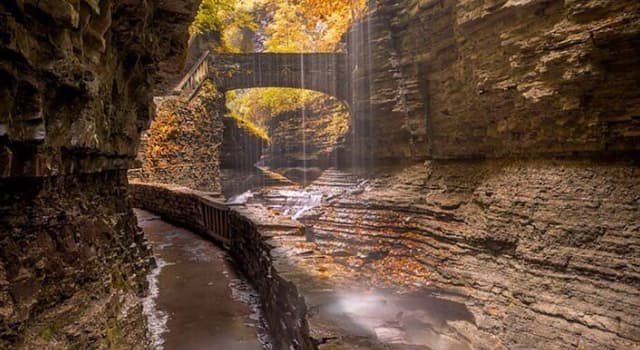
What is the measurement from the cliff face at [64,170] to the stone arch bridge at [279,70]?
1581 cm

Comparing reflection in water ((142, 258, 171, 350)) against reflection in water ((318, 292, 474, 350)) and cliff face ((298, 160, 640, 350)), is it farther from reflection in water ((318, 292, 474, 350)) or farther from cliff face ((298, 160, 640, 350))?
reflection in water ((318, 292, 474, 350))

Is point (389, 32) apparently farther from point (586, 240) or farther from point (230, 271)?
point (230, 271)

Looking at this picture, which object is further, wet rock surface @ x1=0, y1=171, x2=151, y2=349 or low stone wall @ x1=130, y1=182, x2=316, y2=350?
low stone wall @ x1=130, y1=182, x2=316, y2=350

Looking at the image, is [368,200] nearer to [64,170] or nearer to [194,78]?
[64,170]

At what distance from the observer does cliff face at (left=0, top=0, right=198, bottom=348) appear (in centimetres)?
225

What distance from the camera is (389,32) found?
45.6ft

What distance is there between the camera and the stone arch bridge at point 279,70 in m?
20.3

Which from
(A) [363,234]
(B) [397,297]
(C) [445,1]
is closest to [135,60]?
(B) [397,297]

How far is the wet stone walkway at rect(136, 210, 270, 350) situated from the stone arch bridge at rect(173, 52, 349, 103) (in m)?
13.5

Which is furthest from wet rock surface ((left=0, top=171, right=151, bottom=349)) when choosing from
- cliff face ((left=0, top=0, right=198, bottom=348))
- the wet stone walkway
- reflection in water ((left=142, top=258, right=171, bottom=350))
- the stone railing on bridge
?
the stone railing on bridge

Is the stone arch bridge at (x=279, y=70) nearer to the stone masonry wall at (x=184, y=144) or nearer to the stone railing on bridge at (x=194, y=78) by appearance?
the stone railing on bridge at (x=194, y=78)

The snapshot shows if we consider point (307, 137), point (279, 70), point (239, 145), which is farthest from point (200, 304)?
point (307, 137)

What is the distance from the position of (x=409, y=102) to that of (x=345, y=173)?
499 centimetres

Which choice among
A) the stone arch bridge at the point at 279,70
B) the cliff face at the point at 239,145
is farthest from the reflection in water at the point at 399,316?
the cliff face at the point at 239,145
